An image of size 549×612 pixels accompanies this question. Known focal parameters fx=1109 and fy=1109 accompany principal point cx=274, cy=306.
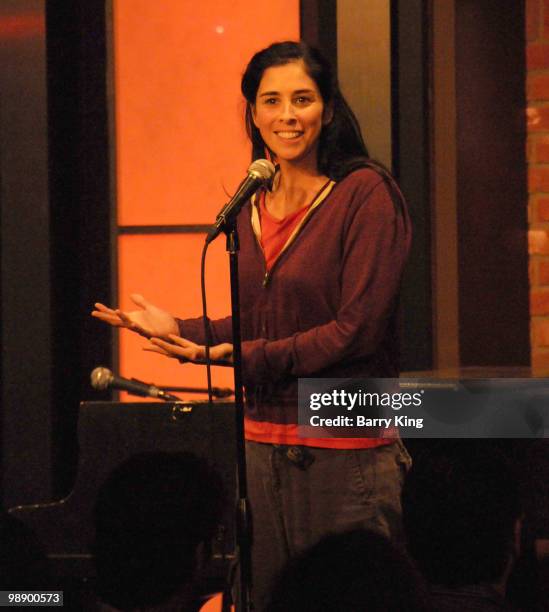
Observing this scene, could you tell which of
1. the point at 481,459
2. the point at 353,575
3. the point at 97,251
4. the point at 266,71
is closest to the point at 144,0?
the point at 97,251

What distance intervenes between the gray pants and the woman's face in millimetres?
654

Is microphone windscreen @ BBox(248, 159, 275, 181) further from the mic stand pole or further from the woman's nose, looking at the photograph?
the woman's nose

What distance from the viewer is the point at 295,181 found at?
2453 mm

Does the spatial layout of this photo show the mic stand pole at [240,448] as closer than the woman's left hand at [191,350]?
Yes

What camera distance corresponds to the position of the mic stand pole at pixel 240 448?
2082mm

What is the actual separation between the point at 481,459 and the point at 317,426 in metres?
0.38

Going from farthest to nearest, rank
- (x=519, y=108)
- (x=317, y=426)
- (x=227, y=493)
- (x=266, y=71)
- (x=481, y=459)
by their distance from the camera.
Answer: (x=519, y=108) < (x=227, y=493) < (x=266, y=71) < (x=317, y=426) < (x=481, y=459)

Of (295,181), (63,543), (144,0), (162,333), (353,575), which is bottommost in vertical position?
(63,543)

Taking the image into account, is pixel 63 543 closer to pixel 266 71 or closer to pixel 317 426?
pixel 317 426

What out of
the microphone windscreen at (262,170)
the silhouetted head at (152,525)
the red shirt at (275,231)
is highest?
the microphone windscreen at (262,170)

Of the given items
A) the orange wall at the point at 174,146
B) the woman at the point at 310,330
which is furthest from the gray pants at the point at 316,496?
the orange wall at the point at 174,146

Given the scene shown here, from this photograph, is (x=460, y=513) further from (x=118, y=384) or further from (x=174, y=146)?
(x=174, y=146)

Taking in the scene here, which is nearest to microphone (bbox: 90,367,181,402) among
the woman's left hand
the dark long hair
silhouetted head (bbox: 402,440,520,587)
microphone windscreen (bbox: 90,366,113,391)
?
microphone windscreen (bbox: 90,366,113,391)

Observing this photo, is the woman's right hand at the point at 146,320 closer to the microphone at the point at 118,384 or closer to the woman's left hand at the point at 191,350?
the woman's left hand at the point at 191,350
